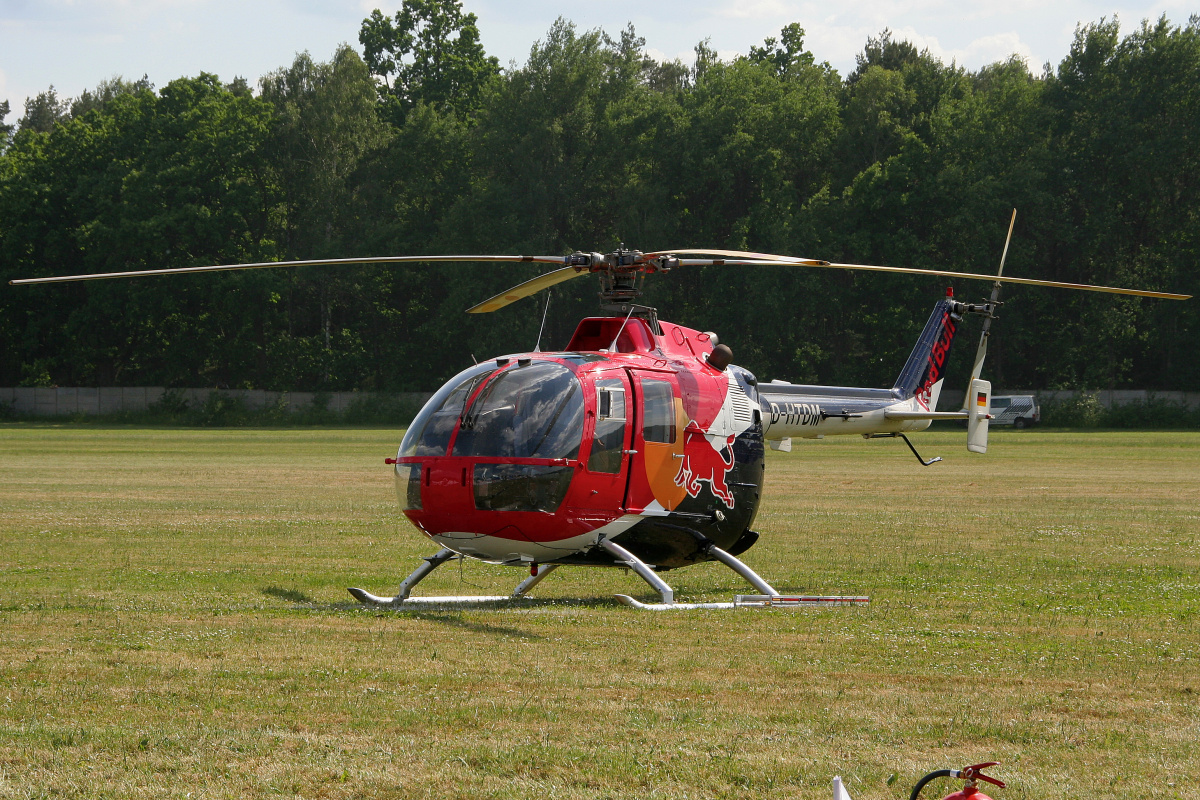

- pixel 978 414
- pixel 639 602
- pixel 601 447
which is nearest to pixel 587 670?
pixel 601 447

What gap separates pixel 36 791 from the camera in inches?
230

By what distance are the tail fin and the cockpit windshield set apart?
705 centimetres

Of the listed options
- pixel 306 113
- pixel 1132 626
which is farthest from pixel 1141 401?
pixel 1132 626

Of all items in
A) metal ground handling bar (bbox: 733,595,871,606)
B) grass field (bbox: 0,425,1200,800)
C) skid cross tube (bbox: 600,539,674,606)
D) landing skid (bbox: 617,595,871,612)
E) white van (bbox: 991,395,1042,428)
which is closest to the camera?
grass field (bbox: 0,425,1200,800)

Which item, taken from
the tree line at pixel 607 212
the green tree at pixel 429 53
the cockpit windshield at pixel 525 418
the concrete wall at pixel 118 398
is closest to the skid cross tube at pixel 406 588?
the cockpit windshield at pixel 525 418

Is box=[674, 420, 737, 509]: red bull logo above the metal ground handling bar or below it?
above

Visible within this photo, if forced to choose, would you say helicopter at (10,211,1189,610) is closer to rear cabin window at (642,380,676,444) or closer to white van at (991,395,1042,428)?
rear cabin window at (642,380,676,444)

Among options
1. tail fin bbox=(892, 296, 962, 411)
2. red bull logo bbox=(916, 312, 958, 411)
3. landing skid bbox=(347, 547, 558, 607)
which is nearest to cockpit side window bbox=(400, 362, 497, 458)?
landing skid bbox=(347, 547, 558, 607)

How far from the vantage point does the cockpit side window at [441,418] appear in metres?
11.1

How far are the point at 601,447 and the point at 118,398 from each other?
6604 cm

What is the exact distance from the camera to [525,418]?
10938 mm

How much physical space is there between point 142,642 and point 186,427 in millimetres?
59322

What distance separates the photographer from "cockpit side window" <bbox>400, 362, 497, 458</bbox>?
36.4ft

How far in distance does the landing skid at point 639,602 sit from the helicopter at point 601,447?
2 cm
